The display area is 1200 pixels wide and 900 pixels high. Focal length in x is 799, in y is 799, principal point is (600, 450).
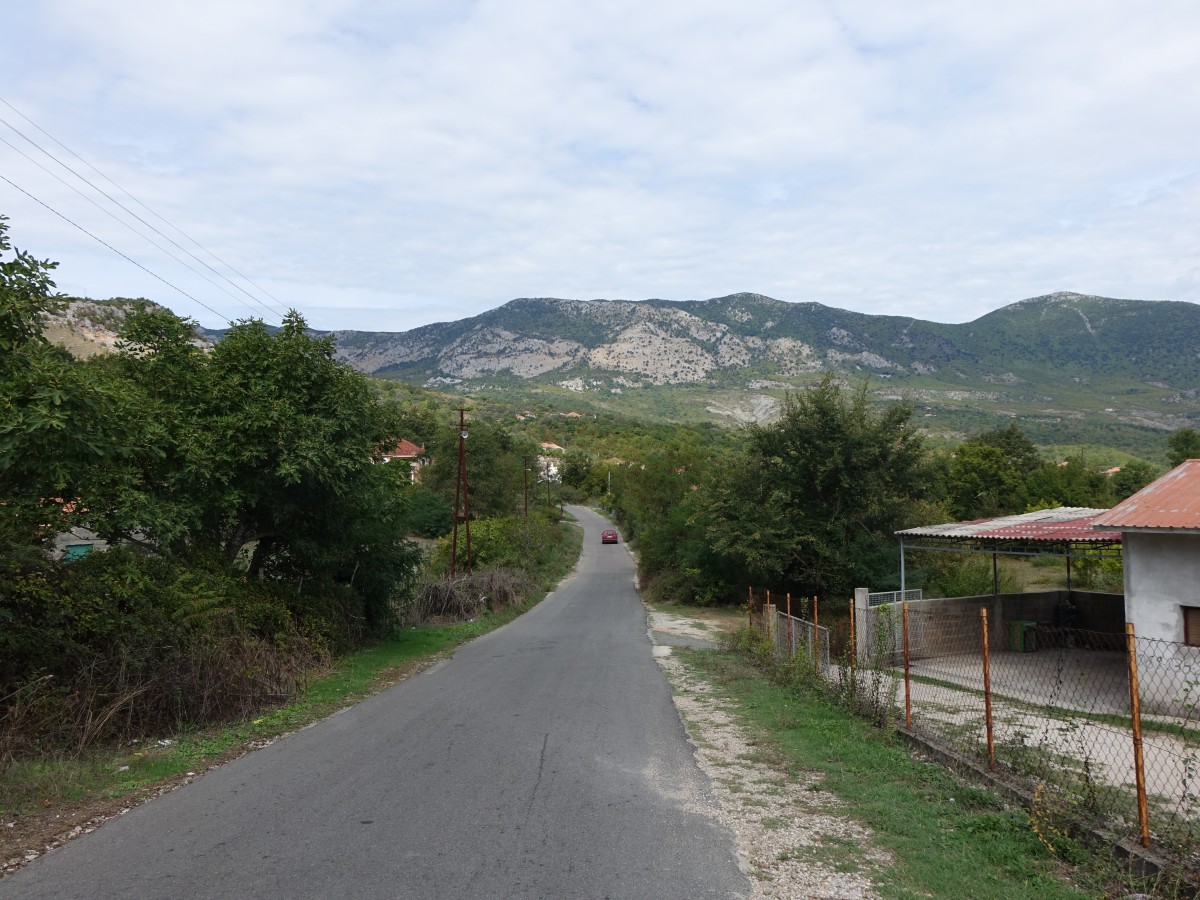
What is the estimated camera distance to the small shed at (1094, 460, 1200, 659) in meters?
12.4

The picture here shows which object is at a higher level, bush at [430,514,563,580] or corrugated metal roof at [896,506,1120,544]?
corrugated metal roof at [896,506,1120,544]

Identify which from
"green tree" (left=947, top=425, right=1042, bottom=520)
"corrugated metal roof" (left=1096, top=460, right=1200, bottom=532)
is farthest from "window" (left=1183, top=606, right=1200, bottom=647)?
"green tree" (left=947, top=425, right=1042, bottom=520)

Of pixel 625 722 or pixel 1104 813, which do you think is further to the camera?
pixel 625 722

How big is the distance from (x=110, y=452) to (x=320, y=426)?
210 inches

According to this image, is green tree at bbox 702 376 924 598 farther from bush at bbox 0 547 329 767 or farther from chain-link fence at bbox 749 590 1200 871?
bush at bbox 0 547 329 767

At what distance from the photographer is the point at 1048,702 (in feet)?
35.2

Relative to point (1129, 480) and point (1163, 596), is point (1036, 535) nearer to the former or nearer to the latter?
point (1163, 596)

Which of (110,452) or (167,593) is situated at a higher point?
(110,452)

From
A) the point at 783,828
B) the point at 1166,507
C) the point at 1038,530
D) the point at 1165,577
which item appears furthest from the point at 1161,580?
the point at 783,828

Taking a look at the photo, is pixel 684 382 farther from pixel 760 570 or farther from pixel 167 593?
pixel 167 593

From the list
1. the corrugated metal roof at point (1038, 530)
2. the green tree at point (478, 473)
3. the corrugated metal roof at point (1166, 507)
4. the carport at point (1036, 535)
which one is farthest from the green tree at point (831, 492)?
the green tree at point (478, 473)

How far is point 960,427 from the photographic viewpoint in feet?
438

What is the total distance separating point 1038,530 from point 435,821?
1541cm

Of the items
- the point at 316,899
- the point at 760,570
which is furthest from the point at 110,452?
the point at 760,570
